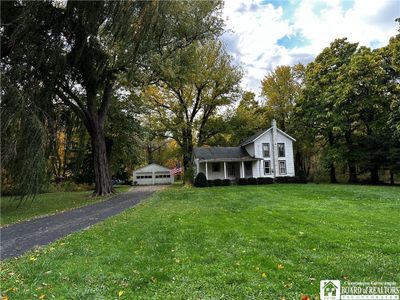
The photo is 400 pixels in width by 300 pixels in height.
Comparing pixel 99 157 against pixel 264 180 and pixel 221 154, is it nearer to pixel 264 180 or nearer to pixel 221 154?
pixel 221 154

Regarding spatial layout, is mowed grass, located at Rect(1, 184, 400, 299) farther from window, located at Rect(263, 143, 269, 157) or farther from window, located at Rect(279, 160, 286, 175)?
window, located at Rect(279, 160, 286, 175)

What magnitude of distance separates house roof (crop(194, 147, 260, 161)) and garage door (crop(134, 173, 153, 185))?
12.2 metres

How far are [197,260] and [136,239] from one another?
2.42 m

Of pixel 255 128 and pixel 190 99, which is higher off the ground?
pixel 190 99

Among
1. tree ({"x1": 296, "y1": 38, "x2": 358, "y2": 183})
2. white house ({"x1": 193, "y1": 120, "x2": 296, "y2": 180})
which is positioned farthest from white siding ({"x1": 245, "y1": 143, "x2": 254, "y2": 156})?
tree ({"x1": 296, "y1": 38, "x2": 358, "y2": 183})

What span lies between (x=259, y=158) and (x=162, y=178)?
15835 mm

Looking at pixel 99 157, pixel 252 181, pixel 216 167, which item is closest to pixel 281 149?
pixel 252 181

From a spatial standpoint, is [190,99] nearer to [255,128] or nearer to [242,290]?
[255,128]

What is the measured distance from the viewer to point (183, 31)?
21.1m

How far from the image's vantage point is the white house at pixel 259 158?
31.3 metres

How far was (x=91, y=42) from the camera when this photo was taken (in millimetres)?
16469

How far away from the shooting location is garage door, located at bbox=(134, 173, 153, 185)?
41781mm

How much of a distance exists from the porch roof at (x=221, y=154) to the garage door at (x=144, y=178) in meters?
12.2

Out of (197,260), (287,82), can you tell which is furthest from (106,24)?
(287,82)
